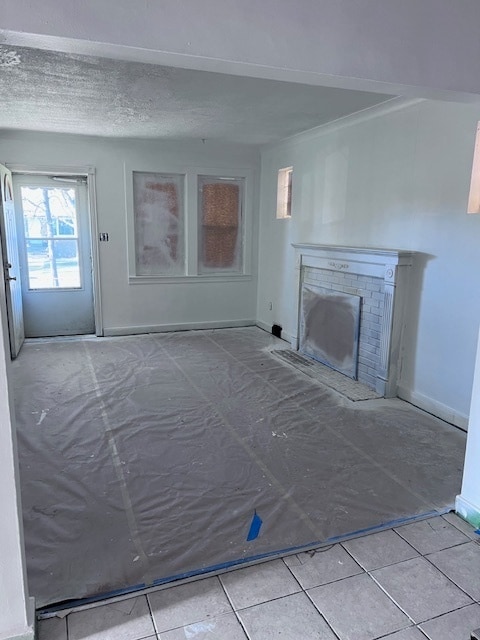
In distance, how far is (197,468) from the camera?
273cm

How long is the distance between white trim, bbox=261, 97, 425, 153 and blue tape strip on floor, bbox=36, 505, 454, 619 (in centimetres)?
286

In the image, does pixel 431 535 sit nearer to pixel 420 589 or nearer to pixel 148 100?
pixel 420 589

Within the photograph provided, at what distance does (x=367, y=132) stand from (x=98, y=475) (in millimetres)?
3485

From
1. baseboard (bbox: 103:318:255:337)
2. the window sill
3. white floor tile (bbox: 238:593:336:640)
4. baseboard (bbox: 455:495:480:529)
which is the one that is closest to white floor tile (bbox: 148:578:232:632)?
white floor tile (bbox: 238:593:336:640)

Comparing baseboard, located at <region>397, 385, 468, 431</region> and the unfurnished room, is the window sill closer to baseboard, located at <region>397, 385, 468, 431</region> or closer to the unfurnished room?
the unfurnished room

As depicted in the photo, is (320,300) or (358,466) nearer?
(358,466)

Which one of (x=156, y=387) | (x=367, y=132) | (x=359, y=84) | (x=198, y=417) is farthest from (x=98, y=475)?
(x=367, y=132)

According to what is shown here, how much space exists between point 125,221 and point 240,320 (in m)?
2.02

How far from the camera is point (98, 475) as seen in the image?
8.64ft

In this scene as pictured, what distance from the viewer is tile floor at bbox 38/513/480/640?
63.0 inches

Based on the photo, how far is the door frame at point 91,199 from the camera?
516 cm

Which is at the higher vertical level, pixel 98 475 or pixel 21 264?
pixel 21 264

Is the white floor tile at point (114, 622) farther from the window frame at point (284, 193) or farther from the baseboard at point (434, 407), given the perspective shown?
the window frame at point (284, 193)

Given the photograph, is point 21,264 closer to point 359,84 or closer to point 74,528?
point 74,528
